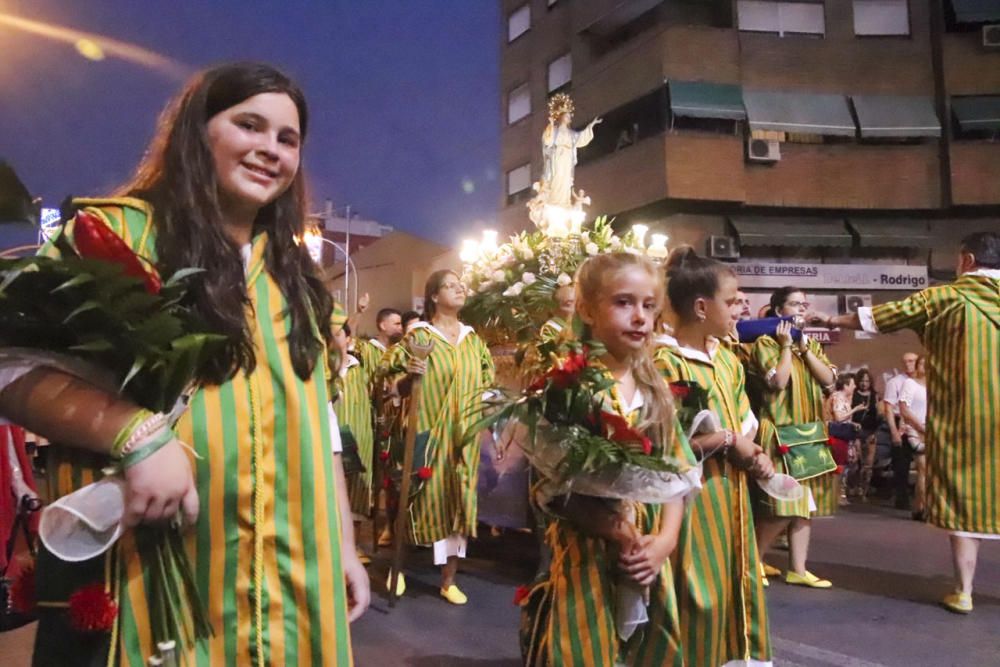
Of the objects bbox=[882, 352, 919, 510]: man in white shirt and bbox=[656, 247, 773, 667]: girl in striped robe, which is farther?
bbox=[882, 352, 919, 510]: man in white shirt

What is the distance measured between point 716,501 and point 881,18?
59.5 ft

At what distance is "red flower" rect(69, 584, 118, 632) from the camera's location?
1240 millimetres

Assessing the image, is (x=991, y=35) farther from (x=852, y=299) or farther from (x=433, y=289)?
(x=433, y=289)

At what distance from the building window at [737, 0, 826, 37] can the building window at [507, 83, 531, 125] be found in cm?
691

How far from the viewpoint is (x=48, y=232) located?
1397 millimetres

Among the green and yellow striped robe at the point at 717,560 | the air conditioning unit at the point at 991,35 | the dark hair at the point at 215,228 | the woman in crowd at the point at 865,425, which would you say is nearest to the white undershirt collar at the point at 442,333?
the green and yellow striped robe at the point at 717,560

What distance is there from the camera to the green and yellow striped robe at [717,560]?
2730 millimetres

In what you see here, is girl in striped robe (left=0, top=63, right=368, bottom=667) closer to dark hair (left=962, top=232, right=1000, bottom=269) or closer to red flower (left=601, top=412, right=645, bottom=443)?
red flower (left=601, top=412, right=645, bottom=443)

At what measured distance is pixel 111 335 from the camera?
3.95ft

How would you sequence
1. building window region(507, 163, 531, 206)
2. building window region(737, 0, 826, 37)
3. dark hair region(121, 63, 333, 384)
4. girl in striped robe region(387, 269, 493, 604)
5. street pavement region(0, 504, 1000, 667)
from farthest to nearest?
building window region(507, 163, 531, 206)
building window region(737, 0, 826, 37)
girl in striped robe region(387, 269, 493, 604)
street pavement region(0, 504, 1000, 667)
dark hair region(121, 63, 333, 384)

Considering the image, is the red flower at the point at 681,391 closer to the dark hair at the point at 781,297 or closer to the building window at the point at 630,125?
the dark hair at the point at 781,297

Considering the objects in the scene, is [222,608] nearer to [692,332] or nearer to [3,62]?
[692,332]

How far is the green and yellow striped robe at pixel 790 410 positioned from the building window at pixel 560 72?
1680cm

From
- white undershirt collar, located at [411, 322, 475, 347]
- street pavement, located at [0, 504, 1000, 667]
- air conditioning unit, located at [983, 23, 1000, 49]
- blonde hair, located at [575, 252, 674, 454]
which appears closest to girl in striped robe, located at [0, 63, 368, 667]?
blonde hair, located at [575, 252, 674, 454]
